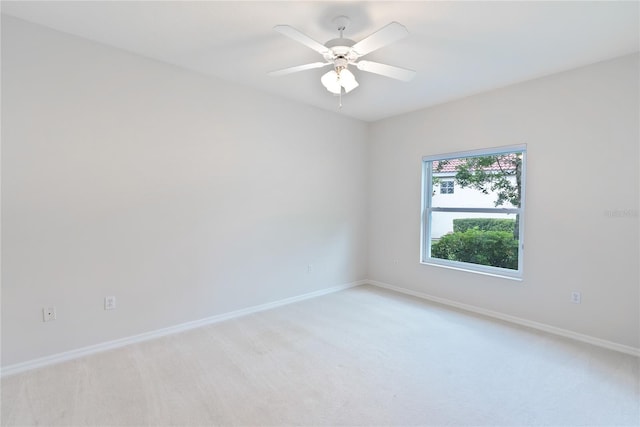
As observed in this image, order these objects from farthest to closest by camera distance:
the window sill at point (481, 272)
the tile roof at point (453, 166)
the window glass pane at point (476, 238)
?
the tile roof at point (453, 166) → the window glass pane at point (476, 238) → the window sill at point (481, 272)

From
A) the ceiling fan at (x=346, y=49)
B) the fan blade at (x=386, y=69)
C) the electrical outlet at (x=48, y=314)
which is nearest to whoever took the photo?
the ceiling fan at (x=346, y=49)

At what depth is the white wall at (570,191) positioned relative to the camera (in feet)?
8.77

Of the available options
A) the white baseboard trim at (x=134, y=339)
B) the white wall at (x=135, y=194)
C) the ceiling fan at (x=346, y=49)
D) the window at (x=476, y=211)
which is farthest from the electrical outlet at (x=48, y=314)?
the window at (x=476, y=211)

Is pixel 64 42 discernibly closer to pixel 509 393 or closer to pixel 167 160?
pixel 167 160

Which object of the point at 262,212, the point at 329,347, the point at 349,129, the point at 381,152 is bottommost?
the point at 329,347

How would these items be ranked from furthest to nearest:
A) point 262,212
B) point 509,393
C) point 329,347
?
point 262,212
point 329,347
point 509,393

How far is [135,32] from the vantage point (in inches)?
95.0

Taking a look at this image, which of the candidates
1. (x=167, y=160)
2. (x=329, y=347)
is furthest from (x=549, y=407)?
(x=167, y=160)

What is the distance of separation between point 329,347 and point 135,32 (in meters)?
3.02

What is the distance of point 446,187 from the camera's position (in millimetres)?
4078

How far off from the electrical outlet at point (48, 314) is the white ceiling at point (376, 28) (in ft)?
7.10

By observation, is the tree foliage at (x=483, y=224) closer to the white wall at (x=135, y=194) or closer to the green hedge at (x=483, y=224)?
the green hedge at (x=483, y=224)

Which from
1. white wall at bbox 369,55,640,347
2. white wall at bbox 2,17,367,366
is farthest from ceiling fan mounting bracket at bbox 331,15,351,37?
white wall at bbox 369,55,640,347

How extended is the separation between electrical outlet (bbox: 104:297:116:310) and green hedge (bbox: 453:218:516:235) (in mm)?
3826
